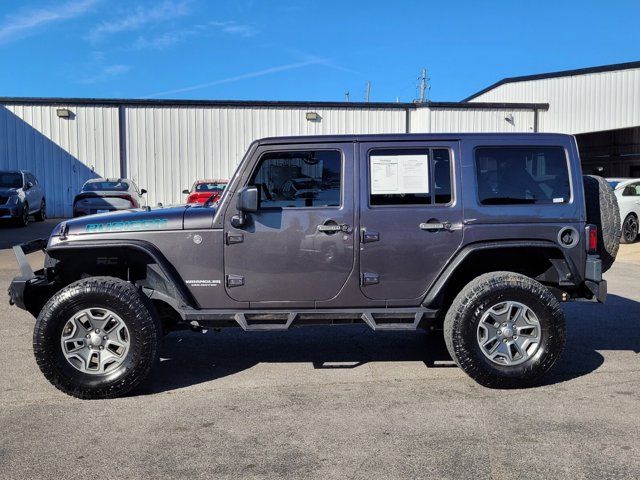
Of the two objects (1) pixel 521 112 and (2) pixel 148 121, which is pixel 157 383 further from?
(1) pixel 521 112

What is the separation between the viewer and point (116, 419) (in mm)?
4004

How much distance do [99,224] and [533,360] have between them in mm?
3561

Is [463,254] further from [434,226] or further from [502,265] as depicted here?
[502,265]

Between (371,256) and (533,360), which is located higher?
(371,256)

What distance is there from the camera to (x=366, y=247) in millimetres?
4551

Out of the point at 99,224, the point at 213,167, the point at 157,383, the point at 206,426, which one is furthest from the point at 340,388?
the point at 213,167

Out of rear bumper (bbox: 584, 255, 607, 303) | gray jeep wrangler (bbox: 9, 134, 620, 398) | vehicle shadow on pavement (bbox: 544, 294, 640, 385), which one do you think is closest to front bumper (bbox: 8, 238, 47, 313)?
gray jeep wrangler (bbox: 9, 134, 620, 398)

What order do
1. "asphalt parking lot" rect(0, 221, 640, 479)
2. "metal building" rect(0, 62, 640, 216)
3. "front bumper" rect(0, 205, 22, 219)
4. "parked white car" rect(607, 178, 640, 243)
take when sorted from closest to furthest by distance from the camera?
"asphalt parking lot" rect(0, 221, 640, 479)
"parked white car" rect(607, 178, 640, 243)
"front bumper" rect(0, 205, 22, 219)
"metal building" rect(0, 62, 640, 216)

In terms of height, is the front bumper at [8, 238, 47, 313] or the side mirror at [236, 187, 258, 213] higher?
the side mirror at [236, 187, 258, 213]

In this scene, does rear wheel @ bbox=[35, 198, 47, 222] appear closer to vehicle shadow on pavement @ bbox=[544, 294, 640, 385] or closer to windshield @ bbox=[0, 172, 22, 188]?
windshield @ bbox=[0, 172, 22, 188]

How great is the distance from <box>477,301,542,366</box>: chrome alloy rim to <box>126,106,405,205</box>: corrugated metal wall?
21612 mm

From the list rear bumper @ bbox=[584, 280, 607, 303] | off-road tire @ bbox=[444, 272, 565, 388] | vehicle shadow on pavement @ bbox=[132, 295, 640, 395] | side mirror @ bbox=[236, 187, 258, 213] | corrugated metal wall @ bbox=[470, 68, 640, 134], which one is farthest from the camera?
corrugated metal wall @ bbox=[470, 68, 640, 134]

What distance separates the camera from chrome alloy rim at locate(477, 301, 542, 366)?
Result: 4551 millimetres

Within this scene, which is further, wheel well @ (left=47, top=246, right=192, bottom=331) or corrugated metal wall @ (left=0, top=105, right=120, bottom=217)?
corrugated metal wall @ (left=0, top=105, right=120, bottom=217)
